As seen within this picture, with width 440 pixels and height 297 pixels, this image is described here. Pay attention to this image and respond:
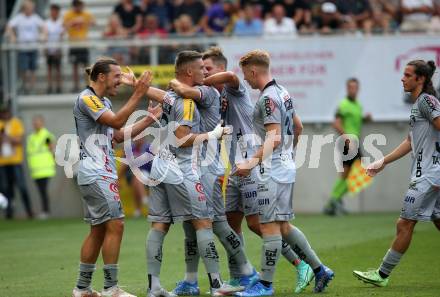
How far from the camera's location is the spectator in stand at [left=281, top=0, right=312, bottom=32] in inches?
891

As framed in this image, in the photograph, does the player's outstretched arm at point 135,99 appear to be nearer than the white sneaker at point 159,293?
Yes

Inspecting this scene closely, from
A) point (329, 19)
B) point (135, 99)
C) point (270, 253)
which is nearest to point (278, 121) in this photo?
point (270, 253)

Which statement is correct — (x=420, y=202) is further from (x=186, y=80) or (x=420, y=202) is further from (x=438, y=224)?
(x=186, y=80)

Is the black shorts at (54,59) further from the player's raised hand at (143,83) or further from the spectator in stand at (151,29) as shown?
the player's raised hand at (143,83)

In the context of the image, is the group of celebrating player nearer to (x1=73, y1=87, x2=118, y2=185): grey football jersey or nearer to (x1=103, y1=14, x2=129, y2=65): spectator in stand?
(x1=73, y1=87, x2=118, y2=185): grey football jersey

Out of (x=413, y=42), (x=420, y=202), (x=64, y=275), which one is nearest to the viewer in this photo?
(x=420, y=202)

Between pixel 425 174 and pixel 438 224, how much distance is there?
62 centimetres

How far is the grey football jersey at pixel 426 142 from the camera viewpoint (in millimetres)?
10570

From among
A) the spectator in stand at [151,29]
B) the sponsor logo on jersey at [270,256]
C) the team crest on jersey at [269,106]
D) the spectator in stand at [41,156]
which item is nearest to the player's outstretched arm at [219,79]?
the team crest on jersey at [269,106]

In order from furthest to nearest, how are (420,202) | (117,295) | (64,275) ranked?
(64,275) < (420,202) < (117,295)

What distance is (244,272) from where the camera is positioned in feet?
35.4

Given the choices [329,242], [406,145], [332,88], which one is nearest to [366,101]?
[332,88]

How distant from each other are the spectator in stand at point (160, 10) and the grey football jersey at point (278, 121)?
44.9 feet

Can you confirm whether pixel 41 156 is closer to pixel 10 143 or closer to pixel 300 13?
pixel 10 143
